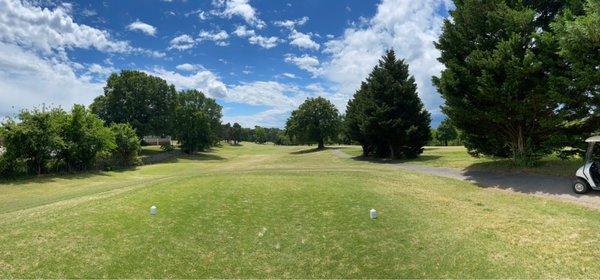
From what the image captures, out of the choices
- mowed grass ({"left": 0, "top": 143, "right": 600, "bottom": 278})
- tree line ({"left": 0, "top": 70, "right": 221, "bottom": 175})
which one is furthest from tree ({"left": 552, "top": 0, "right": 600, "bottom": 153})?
tree line ({"left": 0, "top": 70, "right": 221, "bottom": 175})

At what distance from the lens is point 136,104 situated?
67938 mm

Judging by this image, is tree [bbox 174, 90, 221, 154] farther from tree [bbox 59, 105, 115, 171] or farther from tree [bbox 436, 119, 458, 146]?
tree [bbox 436, 119, 458, 146]

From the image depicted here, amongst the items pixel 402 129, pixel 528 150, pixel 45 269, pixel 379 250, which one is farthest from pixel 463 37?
pixel 45 269

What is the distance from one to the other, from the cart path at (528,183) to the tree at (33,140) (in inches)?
1300

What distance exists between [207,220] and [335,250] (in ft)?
17.3

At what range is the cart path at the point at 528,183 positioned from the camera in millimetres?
15500

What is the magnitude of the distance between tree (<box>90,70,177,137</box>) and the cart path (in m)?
57.3

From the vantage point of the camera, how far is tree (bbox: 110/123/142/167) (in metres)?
47.1

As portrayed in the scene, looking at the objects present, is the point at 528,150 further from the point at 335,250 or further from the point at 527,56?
the point at 335,250

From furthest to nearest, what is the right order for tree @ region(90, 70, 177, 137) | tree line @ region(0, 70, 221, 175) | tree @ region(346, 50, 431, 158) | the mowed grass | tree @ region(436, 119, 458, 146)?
1. tree @ region(436, 119, 458, 146)
2. tree @ region(90, 70, 177, 137)
3. tree @ region(346, 50, 431, 158)
4. tree line @ region(0, 70, 221, 175)
5. the mowed grass

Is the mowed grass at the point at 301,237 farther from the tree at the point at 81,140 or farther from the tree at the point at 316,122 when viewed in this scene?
the tree at the point at 316,122

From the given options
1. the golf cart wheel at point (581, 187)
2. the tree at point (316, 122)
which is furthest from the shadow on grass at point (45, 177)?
the tree at point (316, 122)

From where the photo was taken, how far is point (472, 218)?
44.3ft

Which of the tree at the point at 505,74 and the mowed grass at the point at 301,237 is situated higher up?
the tree at the point at 505,74
